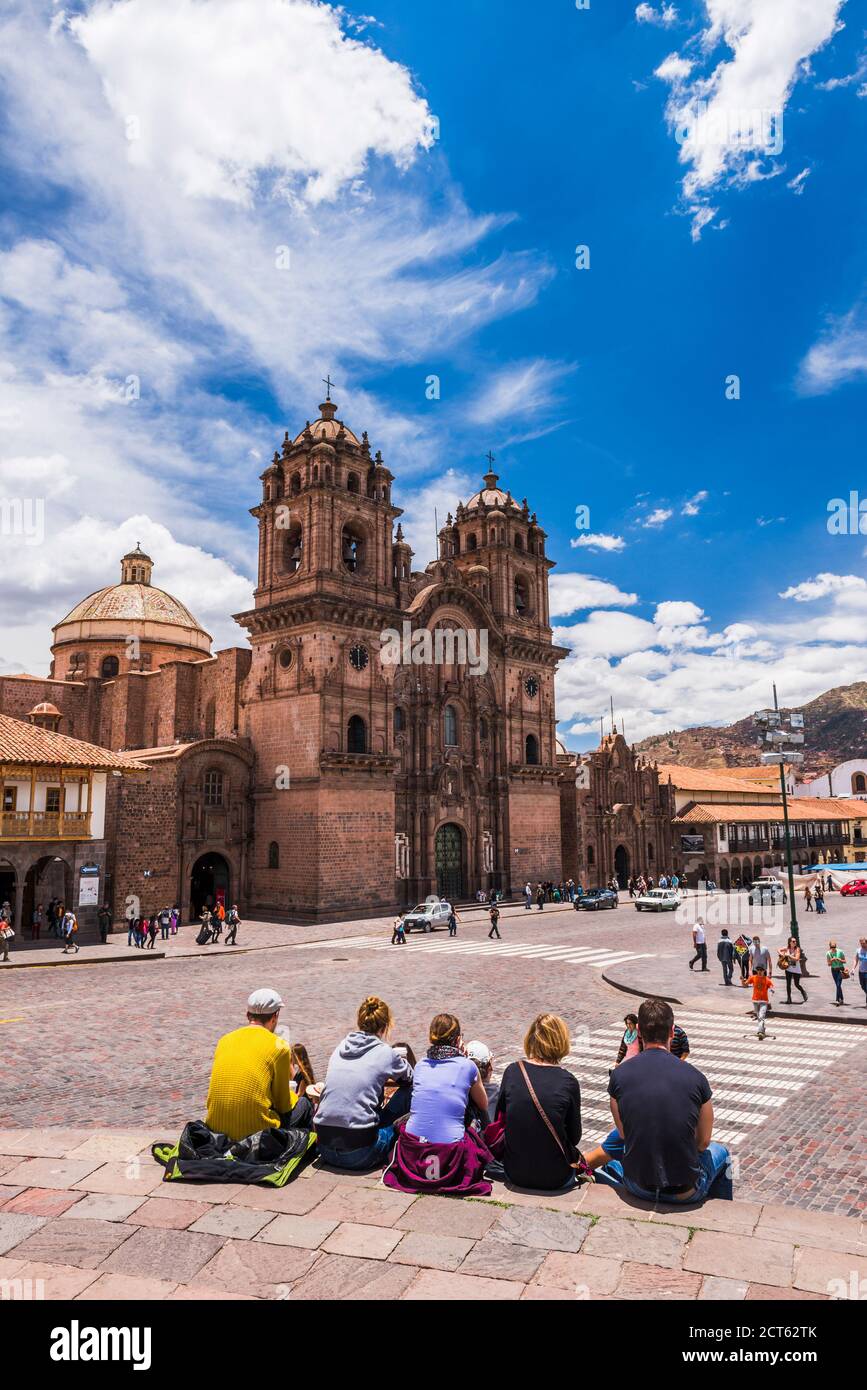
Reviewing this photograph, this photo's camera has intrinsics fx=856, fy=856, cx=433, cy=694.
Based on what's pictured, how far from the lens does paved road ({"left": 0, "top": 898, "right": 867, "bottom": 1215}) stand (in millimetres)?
9523

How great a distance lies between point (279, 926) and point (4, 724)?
13496 millimetres

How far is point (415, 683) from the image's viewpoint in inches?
1729

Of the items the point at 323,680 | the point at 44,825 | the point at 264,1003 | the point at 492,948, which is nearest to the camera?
the point at 264,1003

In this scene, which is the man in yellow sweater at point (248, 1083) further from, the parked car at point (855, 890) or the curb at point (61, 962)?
the parked car at point (855, 890)

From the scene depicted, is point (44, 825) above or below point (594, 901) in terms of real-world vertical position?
above

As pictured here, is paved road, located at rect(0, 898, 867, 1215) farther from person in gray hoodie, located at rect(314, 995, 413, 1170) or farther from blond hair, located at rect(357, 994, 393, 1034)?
blond hair, located at rect(357, 994, 393, 1034)

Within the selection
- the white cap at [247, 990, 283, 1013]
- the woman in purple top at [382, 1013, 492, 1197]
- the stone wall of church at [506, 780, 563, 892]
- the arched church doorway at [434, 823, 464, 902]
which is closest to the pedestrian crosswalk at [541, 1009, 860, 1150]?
the woman in purple top at [382, 1013, 492, 1197]

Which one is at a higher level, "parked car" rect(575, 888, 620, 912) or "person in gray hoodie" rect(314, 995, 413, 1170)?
"person in gray hoodie" rect(314, 995, 413, 1170)

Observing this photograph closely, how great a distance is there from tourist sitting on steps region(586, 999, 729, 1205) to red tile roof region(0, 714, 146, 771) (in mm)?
25127

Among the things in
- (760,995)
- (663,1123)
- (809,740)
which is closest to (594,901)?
(760,995)

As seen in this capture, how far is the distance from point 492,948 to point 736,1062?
1551 cm

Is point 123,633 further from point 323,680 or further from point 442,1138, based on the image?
point 442,1138

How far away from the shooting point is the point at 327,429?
138ft

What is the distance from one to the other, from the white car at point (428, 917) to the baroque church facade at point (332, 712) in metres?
4.53
